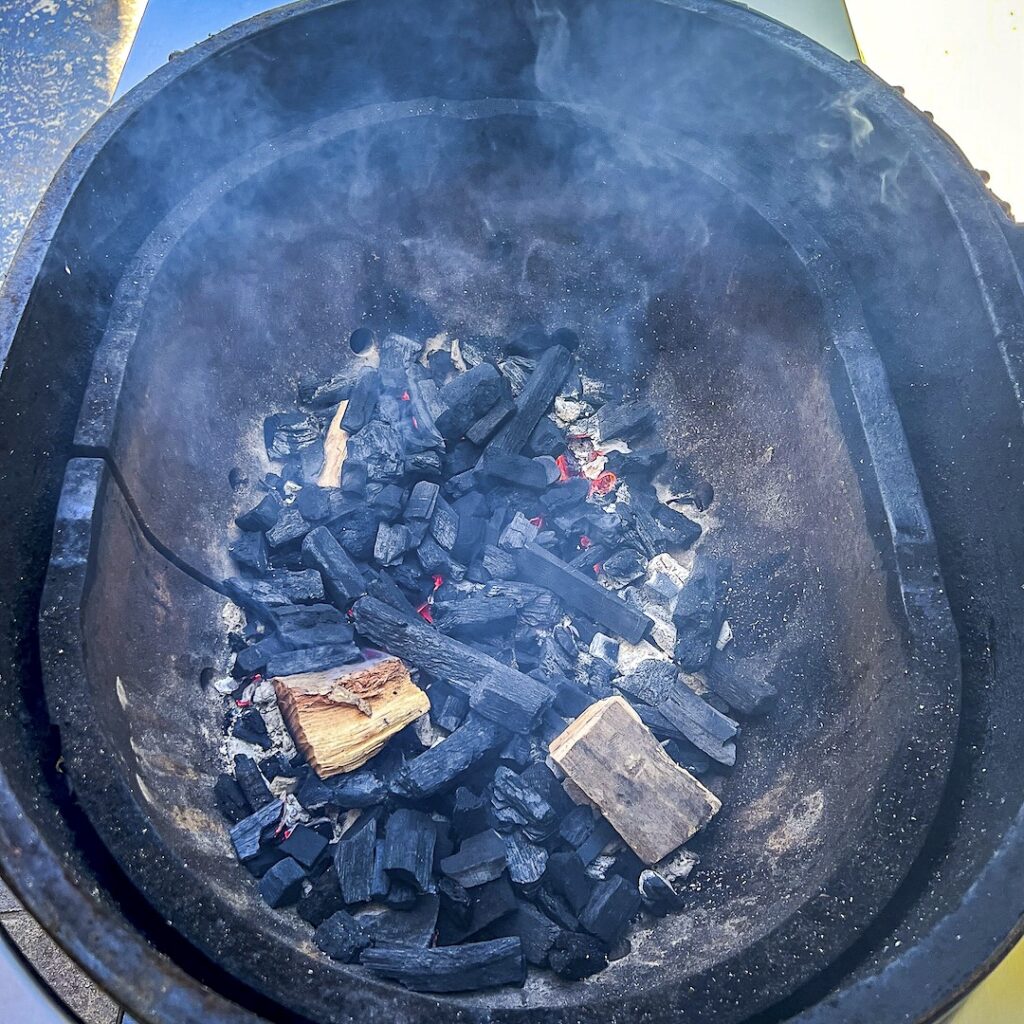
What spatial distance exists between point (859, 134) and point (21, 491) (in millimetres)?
2719

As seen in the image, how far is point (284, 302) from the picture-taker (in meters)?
3.18

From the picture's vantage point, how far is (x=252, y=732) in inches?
95.5

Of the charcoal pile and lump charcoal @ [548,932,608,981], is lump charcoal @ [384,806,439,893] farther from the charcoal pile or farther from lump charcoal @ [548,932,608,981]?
lump charcoal @ [548,932,608,981]

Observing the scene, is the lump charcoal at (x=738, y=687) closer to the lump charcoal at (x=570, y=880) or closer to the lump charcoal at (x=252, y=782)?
the lump charcoal at (x=570, y=880)

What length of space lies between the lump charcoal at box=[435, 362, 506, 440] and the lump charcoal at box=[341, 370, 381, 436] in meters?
0.27

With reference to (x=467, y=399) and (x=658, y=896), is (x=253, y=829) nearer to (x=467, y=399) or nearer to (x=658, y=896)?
(x=658, y=896)

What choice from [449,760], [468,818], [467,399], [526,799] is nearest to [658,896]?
[526,799]

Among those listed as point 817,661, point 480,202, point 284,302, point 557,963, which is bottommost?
point 557,963

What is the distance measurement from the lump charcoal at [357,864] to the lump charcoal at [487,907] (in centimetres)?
24

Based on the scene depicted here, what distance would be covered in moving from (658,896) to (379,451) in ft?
5.85

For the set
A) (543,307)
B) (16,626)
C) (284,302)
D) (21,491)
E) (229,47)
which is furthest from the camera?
(543,307)

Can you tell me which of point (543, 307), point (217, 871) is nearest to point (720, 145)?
point (543, 307)

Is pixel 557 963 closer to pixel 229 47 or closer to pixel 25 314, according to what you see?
pixel 25 314

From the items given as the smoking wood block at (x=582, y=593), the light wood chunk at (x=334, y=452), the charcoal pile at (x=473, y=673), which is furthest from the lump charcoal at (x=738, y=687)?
the light wood chunk at (x=334, y=452)
